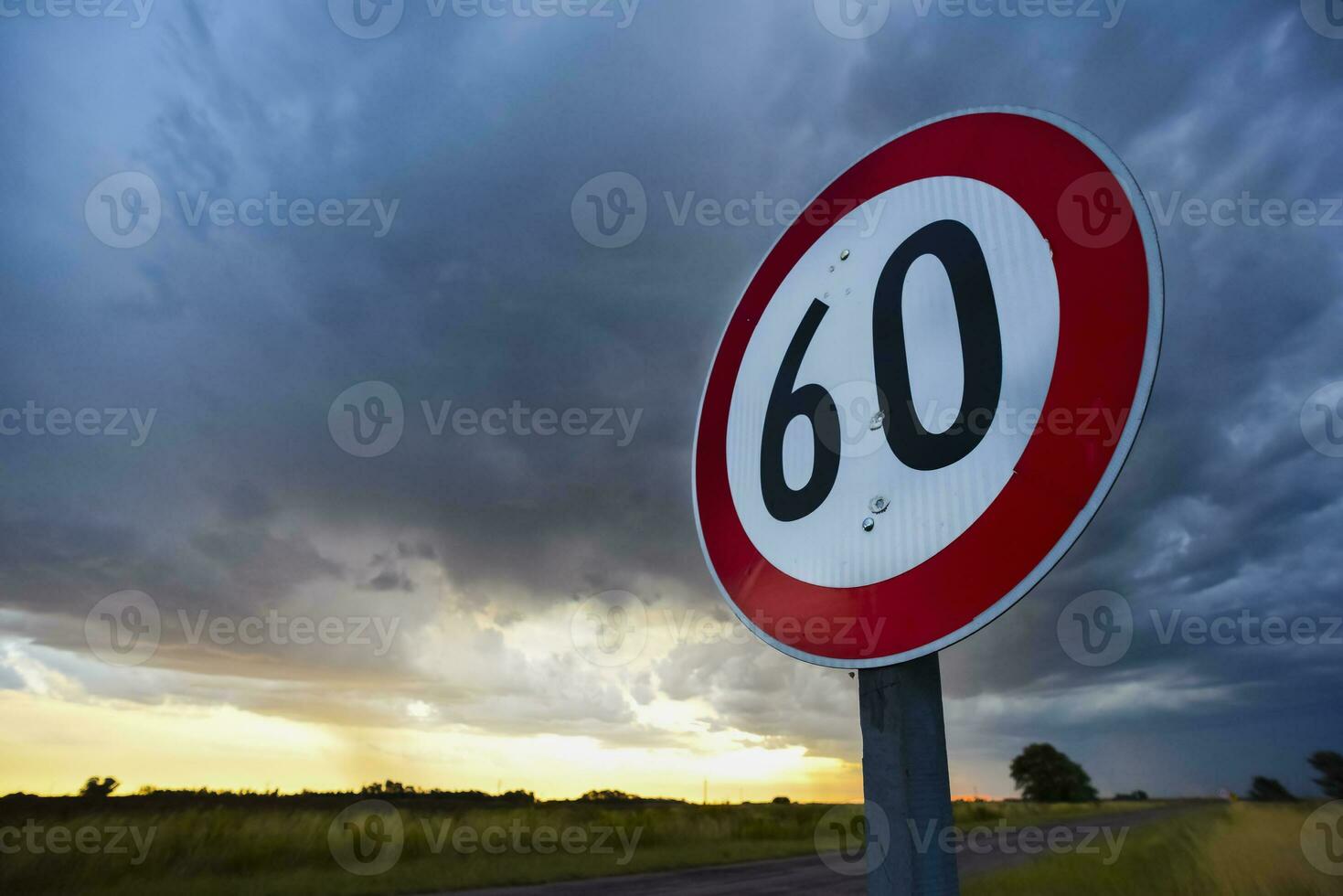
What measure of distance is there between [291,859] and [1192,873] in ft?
31.5

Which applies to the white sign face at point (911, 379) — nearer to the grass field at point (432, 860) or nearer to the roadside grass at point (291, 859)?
the grass field at point (432, 860)

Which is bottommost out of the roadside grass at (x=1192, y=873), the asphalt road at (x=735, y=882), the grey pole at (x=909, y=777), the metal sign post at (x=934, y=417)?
the asphalt road at (x=735, y=882)

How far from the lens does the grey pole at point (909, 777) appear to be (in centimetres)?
135

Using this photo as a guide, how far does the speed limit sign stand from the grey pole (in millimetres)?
128

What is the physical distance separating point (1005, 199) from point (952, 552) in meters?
0.79

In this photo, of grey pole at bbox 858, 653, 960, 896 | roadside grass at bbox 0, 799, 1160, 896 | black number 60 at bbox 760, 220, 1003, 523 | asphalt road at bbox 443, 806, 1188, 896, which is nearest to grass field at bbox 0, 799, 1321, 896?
roadside grass at bbox 0, 799, 1160, 896

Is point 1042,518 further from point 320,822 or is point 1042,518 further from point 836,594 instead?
point 320,822

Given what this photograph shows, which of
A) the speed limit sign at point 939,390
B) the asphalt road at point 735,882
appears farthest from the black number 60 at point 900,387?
the asphalt road at point 735,882

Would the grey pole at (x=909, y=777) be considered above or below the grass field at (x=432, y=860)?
above

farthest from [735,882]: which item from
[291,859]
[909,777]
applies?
[909,777]

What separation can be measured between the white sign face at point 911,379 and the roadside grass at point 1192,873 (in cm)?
633

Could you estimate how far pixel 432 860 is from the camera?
9.34m

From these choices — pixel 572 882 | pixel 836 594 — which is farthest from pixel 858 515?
pixel 572 882

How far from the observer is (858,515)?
5.15 ft
